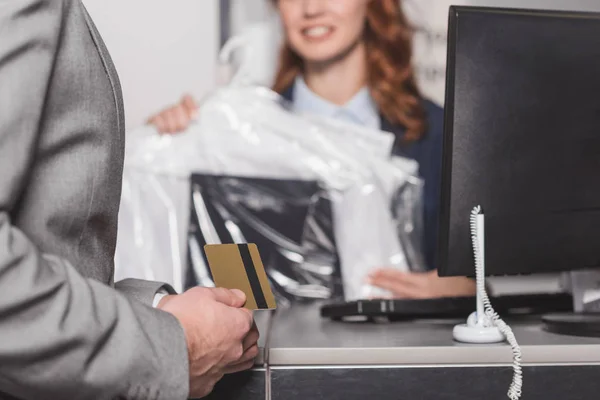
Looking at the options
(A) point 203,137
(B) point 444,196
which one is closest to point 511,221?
(B) point 444,196

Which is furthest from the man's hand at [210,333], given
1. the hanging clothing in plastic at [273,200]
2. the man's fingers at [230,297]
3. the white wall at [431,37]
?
the white wall at [431,37]

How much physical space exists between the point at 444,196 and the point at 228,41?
131 centimetres

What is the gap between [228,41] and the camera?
7.41 ft

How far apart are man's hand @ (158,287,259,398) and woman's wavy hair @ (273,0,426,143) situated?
4.67ft

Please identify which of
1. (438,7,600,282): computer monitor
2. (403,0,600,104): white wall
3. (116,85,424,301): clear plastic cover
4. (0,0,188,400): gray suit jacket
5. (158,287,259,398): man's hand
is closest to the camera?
(0,0,188,400): gray suit jacket

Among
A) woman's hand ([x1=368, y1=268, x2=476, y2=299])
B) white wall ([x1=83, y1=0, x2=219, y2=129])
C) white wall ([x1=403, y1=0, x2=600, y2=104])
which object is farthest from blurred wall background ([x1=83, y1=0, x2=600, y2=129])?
woman's hand ([x1=368, y1=268, x2=476, y2=299])

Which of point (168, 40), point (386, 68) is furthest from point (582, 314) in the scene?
point (168, 40)

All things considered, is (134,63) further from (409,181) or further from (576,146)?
(576,146)

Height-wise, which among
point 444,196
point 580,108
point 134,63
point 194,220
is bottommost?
point 194,220

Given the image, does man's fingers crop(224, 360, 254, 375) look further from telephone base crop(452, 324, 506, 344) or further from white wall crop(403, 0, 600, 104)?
white wall crop(403, 0, 600, 104)

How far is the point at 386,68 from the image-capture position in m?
2.28

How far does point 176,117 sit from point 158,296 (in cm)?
129

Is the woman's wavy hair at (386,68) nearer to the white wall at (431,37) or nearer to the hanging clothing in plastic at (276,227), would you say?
the white wall at (431,37)

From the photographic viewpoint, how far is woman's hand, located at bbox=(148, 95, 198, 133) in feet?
7.27
